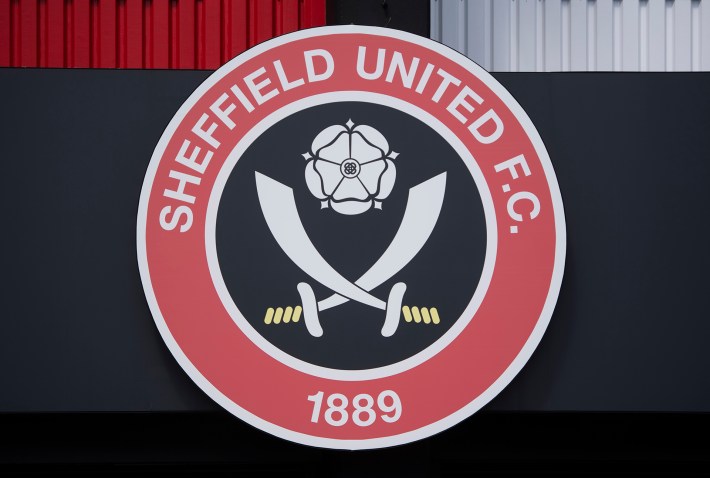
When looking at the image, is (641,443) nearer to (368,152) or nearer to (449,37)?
(368,152)

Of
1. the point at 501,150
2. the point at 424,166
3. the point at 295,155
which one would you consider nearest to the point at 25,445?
the point at 295,155

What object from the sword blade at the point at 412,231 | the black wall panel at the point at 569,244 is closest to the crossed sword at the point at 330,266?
the sword blade at the point at 412,231

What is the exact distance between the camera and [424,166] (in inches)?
173

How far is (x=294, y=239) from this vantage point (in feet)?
14.2

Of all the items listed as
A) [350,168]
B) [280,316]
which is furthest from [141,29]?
[280,316]

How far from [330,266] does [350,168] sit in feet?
1.58

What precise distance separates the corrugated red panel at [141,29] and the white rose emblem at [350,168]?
1711mm

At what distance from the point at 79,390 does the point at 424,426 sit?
160 centimetres

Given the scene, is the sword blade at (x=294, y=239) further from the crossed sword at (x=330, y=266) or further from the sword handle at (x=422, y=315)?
the sword handle at (x=422, y=315)

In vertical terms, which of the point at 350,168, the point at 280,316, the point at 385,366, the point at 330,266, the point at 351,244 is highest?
the point at 350,168

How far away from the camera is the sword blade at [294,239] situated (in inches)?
169

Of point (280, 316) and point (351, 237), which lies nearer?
point (280, 316)

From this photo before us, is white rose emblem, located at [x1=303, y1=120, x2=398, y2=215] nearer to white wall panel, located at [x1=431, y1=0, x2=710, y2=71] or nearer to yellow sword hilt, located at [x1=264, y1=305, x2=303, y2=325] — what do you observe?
yellow sword hilt, located at [x1=264, y1=305, x2=303, y2=325]

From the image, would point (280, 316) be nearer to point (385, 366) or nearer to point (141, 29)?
point (385, 366)
